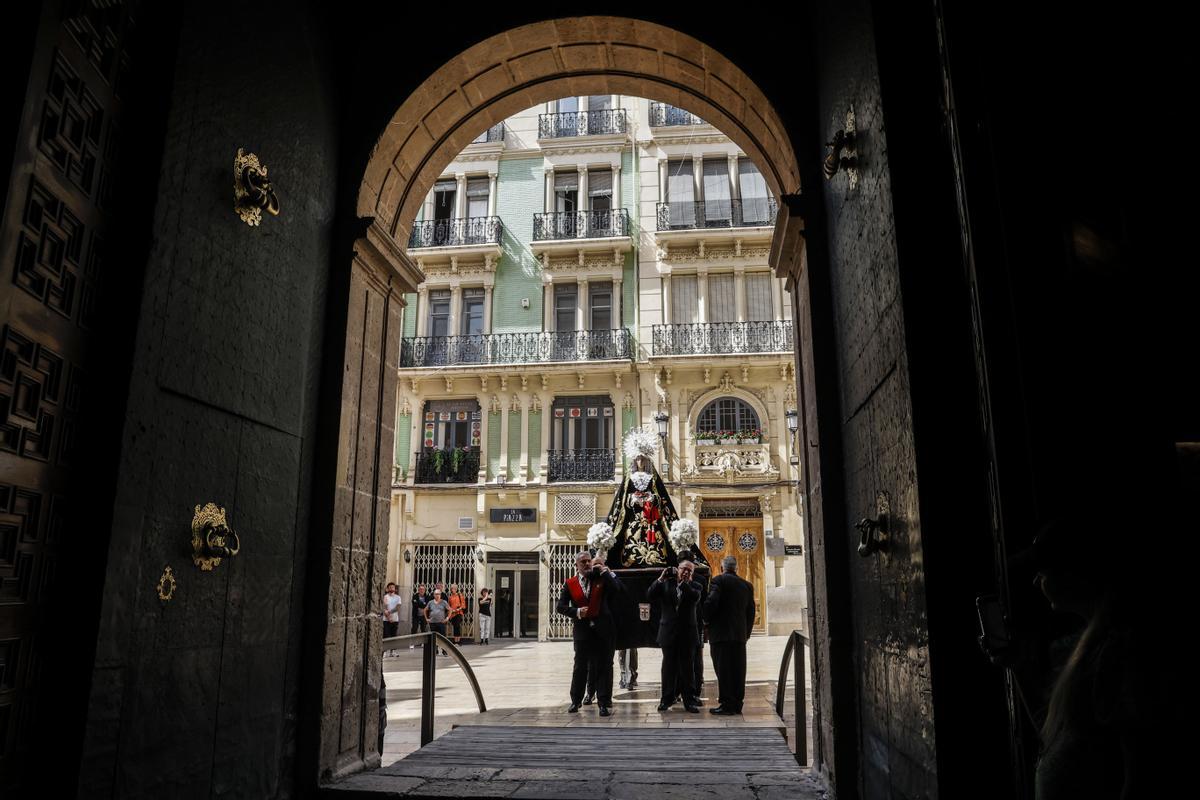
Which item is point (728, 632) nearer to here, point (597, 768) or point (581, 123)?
point (597, 768)

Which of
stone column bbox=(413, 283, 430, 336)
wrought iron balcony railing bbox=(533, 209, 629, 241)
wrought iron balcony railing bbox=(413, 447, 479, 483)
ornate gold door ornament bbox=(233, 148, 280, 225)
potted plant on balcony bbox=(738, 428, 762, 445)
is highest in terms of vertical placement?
wrought iron balcony railing bbox=(533, 209, 629, 241)

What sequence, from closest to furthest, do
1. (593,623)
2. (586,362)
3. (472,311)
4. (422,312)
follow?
(593,623), (586,362), (422,312), (472,311)

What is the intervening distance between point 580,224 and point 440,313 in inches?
169

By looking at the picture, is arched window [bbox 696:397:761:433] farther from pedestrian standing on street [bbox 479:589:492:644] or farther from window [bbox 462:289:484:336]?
pedestrian standing on street [bbox 479:589:492:644]

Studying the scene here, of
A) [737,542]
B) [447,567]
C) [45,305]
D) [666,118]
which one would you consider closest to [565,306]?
[666,118]

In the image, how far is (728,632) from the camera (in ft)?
24.4

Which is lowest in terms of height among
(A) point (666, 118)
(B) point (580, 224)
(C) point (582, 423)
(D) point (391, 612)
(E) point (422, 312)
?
(D) point (391, 612)

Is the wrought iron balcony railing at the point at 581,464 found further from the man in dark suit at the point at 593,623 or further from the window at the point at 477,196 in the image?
the man in dark suit at the point at 593,623

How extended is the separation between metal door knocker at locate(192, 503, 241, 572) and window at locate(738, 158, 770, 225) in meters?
17.6

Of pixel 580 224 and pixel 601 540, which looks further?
pixel 580 224

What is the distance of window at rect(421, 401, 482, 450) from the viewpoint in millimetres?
19969

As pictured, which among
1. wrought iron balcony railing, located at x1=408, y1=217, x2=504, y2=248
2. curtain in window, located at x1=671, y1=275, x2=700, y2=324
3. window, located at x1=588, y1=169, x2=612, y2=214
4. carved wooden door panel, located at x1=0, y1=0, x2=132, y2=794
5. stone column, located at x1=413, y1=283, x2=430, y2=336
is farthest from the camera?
window, located at x1=588, y1=169, x2=612, y2=214

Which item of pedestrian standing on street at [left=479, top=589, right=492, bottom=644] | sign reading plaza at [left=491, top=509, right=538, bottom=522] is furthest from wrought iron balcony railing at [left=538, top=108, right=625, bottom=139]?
pedestrian standing on street at [left=479, top=589, right=492, bottom=644]

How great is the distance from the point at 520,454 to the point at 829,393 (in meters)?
15.9
